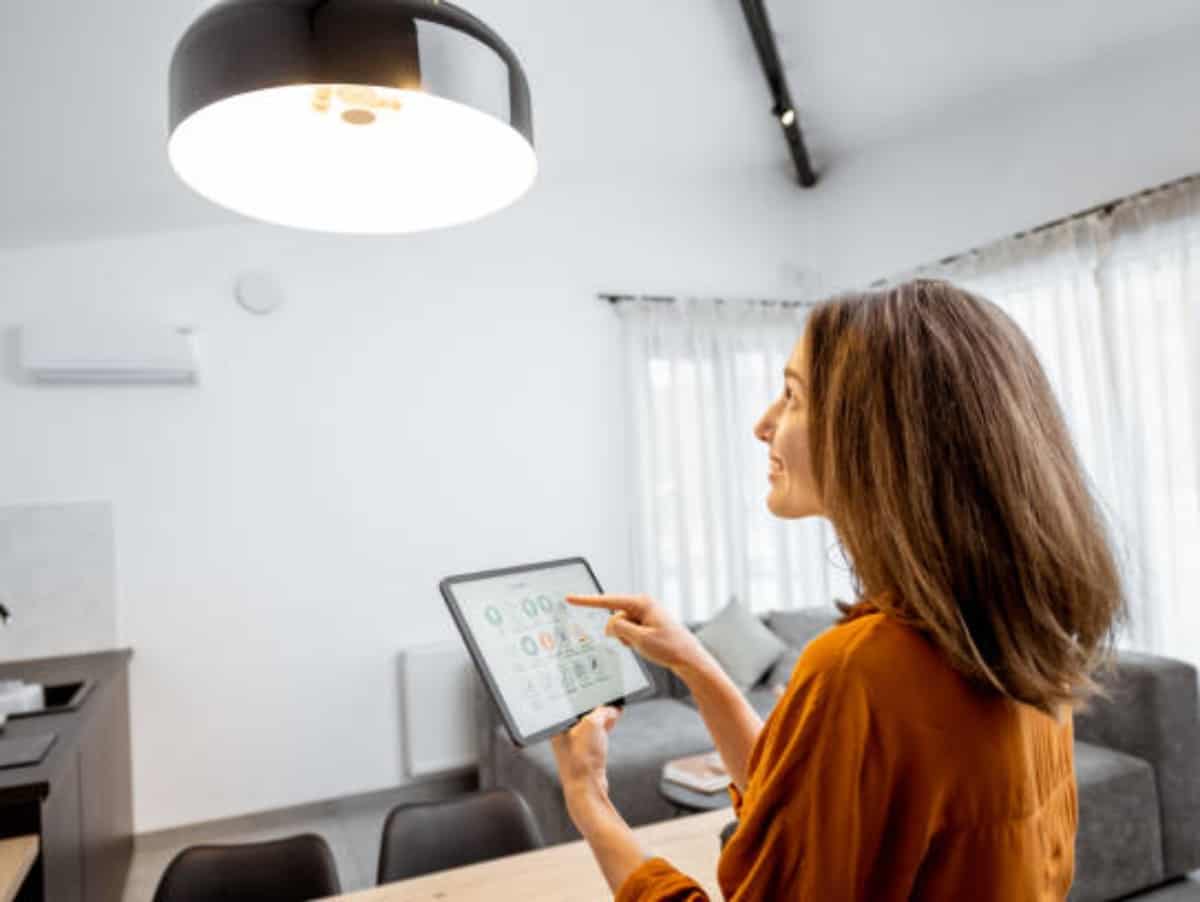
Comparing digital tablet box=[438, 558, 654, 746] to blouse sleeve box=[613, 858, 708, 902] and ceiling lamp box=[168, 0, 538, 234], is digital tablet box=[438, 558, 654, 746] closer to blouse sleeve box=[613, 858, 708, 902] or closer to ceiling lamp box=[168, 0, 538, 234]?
blouse sleeve box=[613, 858, 708, 902]

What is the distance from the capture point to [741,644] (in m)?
3.94

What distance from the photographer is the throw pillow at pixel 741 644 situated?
12.7 feet

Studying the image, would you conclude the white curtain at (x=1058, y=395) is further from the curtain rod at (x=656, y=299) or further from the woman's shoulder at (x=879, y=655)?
the woman's shoulder at (x=879, y=655)

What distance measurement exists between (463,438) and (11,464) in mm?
1880

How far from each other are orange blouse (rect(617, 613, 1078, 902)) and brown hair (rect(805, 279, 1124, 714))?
0.11 feet

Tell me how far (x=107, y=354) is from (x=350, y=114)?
282 cm

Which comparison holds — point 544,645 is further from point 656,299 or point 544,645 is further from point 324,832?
point 656,299

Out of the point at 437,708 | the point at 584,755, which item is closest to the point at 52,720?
the point at 437,708

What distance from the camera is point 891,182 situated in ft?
14.6

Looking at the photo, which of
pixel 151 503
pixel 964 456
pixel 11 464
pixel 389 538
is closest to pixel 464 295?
pixel 389 538

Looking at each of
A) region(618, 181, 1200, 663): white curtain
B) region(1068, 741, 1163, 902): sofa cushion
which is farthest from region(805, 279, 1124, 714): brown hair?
region(1068, 741, 1163, 902): sofa cushion

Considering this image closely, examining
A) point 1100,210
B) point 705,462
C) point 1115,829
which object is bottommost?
point 1115,829

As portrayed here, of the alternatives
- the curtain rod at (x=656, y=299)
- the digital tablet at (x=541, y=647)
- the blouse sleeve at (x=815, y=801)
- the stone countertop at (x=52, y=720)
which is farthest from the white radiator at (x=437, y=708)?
the blouse sleeve at (x=815, y=801)

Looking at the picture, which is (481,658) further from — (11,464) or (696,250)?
(696,250)
